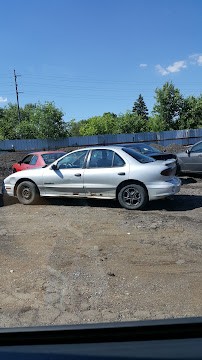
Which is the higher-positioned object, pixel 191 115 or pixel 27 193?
pixel 191 115

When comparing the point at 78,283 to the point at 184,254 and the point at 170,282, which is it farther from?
the point at 184,254

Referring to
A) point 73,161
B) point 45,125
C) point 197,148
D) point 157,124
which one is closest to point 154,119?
point 157,124

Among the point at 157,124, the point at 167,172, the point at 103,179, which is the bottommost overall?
the point at 103,179

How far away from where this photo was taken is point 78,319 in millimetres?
3721

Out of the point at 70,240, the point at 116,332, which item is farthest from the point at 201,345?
the point at 70,240

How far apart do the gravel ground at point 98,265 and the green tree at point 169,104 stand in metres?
44.5

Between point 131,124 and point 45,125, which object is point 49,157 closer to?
point 45,125

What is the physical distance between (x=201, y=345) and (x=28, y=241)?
210 inches

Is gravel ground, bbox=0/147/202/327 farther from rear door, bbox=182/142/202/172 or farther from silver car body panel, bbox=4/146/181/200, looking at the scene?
rear door, bbox=182/142/202/172

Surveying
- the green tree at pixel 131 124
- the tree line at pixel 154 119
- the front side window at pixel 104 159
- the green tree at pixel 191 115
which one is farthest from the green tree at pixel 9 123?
the front side window at pixel 104 159

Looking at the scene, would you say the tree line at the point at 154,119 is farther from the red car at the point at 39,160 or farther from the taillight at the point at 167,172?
the taillight at the point at 167,172

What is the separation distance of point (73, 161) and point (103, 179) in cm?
100

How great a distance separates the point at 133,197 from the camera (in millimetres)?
9070

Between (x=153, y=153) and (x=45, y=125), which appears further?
(x=45, y=125)
